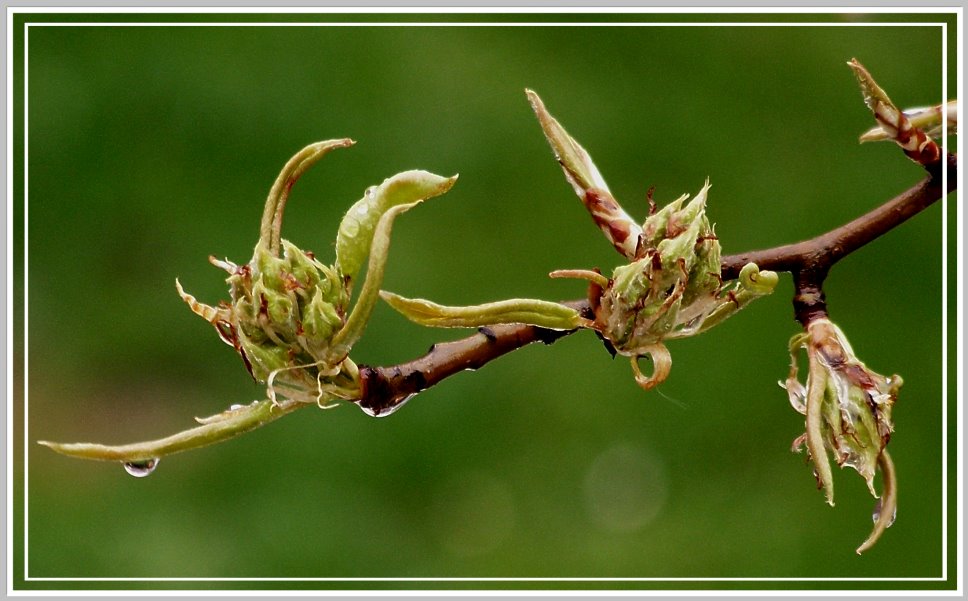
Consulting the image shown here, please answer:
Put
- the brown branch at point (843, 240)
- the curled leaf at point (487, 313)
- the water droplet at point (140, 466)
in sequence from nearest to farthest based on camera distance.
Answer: the curled leaf at point (487, 313) < the water droplet at point (140, 466) < the brown branch at point (843, 240)

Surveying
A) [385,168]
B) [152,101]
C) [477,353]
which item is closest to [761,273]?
[477,353]

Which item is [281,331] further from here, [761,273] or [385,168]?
[385,168]

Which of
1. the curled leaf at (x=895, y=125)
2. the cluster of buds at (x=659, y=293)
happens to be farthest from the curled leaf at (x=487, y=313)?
the curled leaf at (x=895, y=125)

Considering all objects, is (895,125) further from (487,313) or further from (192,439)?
(192,439)

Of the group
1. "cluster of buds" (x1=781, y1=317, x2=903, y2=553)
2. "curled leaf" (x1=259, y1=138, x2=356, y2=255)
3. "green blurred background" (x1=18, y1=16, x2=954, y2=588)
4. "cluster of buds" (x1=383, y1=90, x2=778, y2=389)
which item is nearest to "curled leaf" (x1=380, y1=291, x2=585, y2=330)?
"cluster of buds" (x1=383, y1=90, x2=778, y2=389)

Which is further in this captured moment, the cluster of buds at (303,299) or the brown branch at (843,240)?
the brown branch at (843,240)

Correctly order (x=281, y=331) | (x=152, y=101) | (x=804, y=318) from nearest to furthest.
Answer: (x=281, y=331) < (x=804, y=318) < (x=152, y=101)

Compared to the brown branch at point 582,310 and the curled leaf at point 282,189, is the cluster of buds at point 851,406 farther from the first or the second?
the curled leaf at point 282,189

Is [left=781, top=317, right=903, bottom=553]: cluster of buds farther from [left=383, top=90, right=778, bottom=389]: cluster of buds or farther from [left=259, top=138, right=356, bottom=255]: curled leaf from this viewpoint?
[left=259, top=138, right=356, bottom=255]: curled leaf
